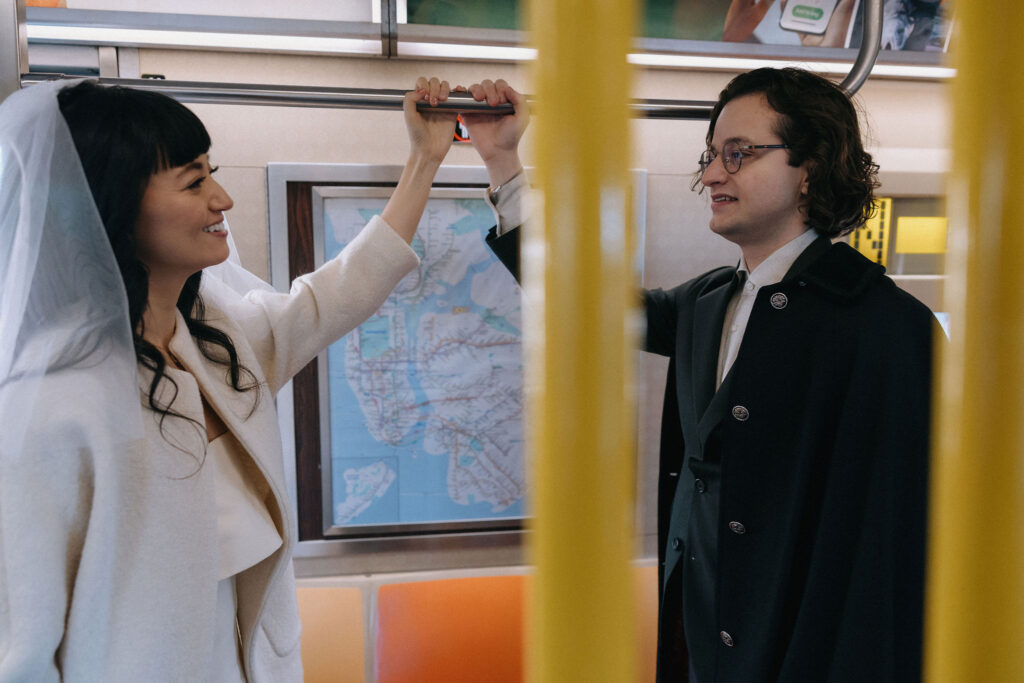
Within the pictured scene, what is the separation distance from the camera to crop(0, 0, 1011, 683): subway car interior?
142 mm

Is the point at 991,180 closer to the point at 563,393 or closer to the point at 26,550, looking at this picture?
the point at 563,393

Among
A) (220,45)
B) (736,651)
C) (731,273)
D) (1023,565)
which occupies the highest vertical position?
(220,45)

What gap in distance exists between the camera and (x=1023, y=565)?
16 cm

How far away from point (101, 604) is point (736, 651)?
2.89ft

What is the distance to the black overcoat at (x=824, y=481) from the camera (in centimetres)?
93

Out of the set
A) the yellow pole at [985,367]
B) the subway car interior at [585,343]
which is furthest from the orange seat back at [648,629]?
the yellow pole at [985,367]

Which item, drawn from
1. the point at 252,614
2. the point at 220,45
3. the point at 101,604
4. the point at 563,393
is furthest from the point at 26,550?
the point at 220,45

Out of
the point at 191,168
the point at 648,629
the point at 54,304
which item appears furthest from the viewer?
the point at 648,629

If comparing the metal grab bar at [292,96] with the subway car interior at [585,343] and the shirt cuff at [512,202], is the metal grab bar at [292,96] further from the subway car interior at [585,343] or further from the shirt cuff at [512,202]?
the shirt cuff at [512,202]

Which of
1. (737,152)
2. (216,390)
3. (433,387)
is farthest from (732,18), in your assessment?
(216,390)

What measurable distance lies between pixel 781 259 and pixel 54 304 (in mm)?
1046

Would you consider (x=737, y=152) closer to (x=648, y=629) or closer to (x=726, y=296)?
(x=726, y=296)

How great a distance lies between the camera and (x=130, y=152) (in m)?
0.88

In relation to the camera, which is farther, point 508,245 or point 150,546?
point 508,245
